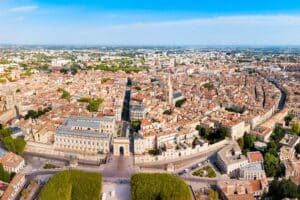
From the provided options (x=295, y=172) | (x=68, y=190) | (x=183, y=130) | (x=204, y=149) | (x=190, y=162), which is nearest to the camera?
(x=68, y=190)

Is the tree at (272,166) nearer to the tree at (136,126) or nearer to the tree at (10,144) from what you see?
the tree at (136,126)

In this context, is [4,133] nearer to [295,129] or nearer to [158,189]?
[158,189]

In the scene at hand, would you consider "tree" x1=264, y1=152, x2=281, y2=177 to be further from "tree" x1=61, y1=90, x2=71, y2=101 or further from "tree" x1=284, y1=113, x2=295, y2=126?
"tree" x1=61, y1=90, x2=71, y2=101

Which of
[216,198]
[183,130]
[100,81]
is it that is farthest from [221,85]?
[216,198]

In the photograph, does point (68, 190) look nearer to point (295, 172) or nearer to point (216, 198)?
point (216, 198)

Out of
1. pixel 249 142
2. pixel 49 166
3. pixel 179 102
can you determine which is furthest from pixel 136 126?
pixel 179 102

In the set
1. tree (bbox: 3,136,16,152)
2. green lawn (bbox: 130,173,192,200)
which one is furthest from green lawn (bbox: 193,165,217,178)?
tree (bbox: 3,136,16,152)
